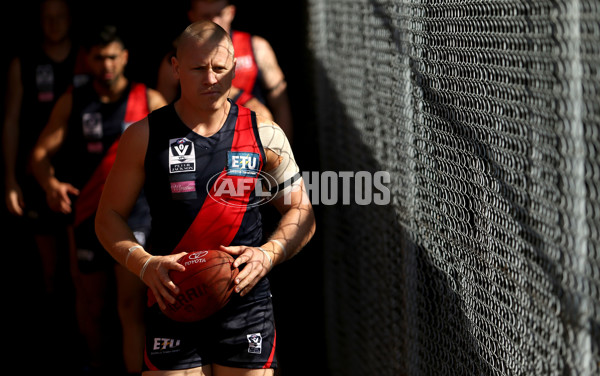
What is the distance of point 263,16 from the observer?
788cm

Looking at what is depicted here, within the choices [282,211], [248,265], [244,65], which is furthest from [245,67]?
[248,265]

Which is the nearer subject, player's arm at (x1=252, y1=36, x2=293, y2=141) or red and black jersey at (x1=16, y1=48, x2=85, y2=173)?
player's arm at (x1=252, y1=36, x2=293, y2=141)

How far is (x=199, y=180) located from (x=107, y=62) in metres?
2.26

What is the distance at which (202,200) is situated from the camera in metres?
3.45

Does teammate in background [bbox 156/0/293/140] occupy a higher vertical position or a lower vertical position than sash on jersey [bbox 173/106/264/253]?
higher

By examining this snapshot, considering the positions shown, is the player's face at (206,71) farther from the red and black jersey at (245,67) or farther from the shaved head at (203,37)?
the red and black jersey at (245,67)

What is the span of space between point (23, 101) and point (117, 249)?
11.8 feet

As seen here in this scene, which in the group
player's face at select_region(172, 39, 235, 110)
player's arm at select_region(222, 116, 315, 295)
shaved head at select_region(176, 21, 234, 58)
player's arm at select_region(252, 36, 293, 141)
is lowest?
player's arm at select_region(222, 116, 315, 295)

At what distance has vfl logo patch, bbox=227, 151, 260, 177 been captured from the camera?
3453 mm

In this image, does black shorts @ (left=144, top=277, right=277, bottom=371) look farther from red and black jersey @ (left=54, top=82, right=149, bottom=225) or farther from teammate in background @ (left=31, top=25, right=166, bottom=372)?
red and black jersey @ (left=54, top=82, right=149, bottom=225)

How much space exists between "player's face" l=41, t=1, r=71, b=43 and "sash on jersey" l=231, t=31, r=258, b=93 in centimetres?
190

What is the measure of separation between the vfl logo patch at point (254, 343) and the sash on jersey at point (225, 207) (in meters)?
0.42

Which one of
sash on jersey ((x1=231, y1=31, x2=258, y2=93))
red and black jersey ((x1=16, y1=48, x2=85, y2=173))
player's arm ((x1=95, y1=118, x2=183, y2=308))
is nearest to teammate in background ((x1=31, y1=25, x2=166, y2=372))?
sash on jersey ((x1=231, y1=31, x2=258, y2=93))

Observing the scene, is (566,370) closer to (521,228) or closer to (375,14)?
(521,228)
